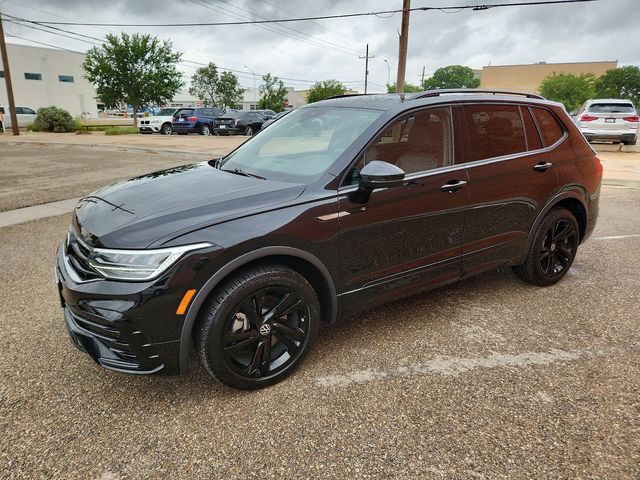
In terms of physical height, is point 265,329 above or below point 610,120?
below

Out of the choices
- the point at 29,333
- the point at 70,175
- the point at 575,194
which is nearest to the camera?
the point at 29,333

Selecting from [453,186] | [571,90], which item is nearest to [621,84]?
[571,90]

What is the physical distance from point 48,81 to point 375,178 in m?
69.9

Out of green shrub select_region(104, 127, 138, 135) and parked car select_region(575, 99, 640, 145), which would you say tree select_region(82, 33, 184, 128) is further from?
parked car select_region(575, 99, 640, 145)

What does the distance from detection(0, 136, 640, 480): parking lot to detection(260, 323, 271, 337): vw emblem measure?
1.22 ft

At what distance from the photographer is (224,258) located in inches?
92.4

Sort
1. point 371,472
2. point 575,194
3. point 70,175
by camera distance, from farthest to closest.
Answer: point 70,175 → point 575,194 → point 371,472

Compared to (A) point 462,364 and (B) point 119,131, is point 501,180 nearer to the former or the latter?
(A) point 462,364

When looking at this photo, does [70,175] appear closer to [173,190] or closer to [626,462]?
[173,190]

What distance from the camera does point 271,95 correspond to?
6084 centimetres

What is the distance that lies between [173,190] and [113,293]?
836mm

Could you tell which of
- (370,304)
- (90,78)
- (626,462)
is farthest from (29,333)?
(90,78)

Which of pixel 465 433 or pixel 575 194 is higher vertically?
pixel 575 194

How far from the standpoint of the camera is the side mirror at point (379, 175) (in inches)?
104
